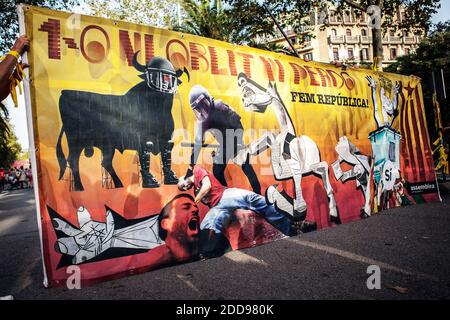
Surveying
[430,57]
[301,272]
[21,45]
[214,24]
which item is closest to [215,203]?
[301,272]

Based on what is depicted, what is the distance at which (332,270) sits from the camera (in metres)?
2.78

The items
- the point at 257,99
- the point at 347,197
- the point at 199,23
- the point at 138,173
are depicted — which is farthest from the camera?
the point at 199,23

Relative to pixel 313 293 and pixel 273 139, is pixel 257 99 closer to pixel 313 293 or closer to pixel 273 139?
pixel 273 139

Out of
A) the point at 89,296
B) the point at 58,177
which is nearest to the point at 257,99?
the point at 58,177

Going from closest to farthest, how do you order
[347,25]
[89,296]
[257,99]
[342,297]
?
[342,297], [89,296], [257,99], [347,25]

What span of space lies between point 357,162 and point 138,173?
3722mm

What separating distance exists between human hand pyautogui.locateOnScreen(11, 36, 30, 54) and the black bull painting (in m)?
0.48

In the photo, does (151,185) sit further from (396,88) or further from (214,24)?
(214,24)

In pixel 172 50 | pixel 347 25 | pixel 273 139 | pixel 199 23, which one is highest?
pixel 347 25

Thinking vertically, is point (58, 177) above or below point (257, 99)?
below

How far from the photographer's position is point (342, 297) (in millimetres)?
2232

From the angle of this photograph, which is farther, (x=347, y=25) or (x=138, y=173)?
(x=347, y=25)

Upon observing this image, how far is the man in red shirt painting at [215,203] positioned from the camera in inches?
131

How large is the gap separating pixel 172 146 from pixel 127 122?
55cm
